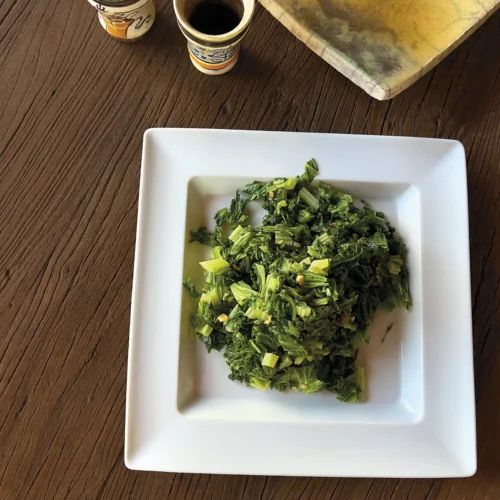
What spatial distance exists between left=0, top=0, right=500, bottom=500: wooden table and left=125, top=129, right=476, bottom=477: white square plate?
0.13 meters

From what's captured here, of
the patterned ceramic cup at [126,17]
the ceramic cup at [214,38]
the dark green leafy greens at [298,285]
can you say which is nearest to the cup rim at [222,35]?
the ceramic cup at [214,38]

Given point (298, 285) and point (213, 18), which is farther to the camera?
point (213, 18)

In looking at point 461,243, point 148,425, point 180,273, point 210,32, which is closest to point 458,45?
point 461,243

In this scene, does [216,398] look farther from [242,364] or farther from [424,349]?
[424,349]

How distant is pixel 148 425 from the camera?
114 centimetres

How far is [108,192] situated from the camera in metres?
1.30

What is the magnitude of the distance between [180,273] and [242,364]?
0.79 feet

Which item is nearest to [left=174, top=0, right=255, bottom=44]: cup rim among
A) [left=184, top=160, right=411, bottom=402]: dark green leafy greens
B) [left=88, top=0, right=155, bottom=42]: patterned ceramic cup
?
Result: [left=88, top=0, right=155, bottom=42]: patterned ceramic cup

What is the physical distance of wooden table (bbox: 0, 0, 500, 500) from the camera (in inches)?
49.1

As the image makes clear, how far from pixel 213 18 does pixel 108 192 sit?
1.56 feet

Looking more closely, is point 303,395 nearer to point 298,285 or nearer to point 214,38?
point 298,285

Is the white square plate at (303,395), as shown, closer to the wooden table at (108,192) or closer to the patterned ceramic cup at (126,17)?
the wooden table at (108,192)

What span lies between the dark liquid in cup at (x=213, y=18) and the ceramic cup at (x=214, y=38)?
0.4 inches

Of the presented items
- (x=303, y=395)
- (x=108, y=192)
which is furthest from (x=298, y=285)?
(x=108, y=192)
